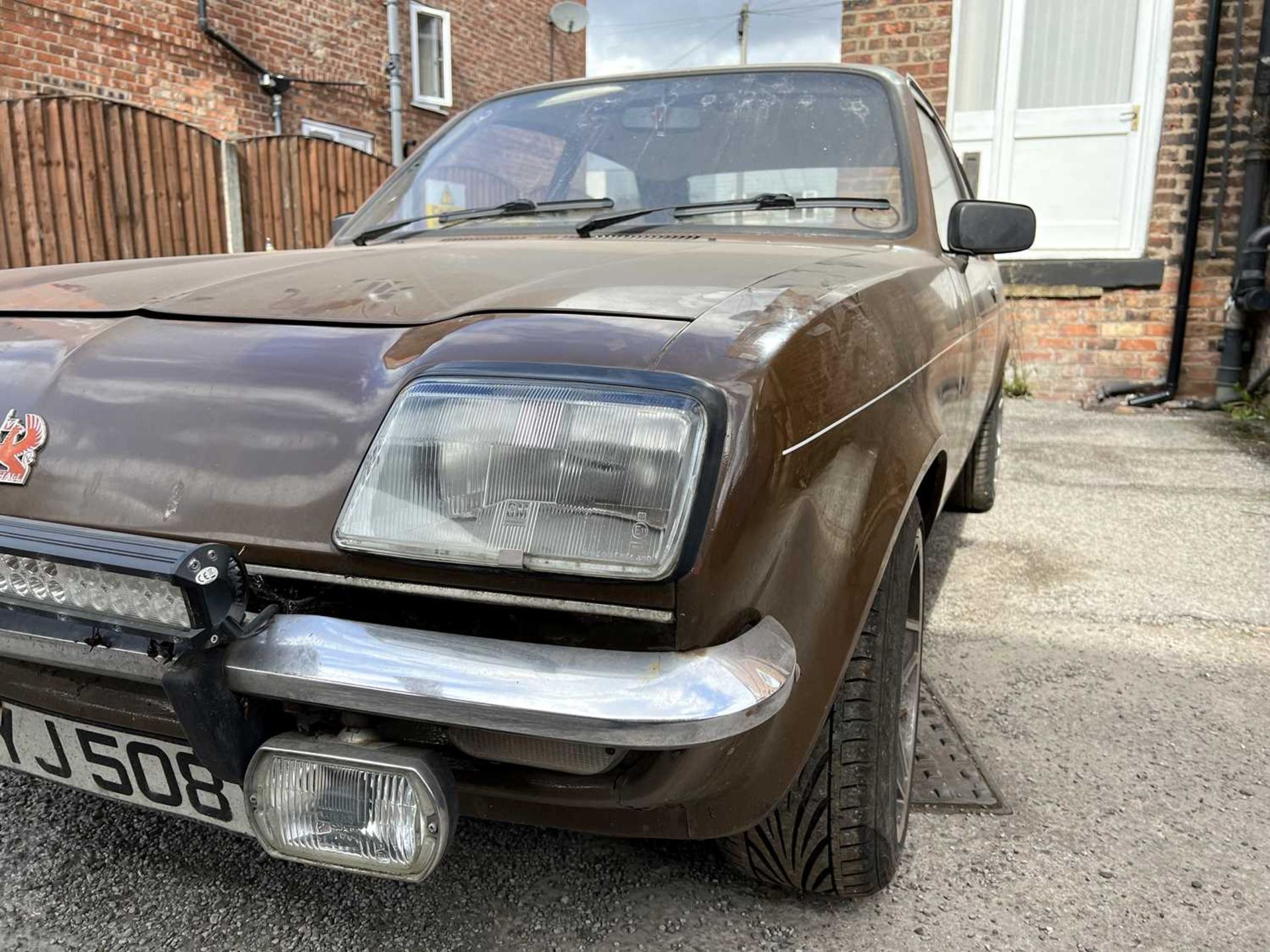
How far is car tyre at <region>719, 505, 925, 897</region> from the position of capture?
4.62 ft

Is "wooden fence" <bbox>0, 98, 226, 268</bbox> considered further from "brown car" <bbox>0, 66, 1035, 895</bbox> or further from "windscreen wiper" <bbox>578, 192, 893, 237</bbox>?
"brown car" <bbox>0, 66, 1035, 895</bbox>

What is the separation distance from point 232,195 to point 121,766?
818 cm

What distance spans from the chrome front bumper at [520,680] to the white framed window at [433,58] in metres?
13.2

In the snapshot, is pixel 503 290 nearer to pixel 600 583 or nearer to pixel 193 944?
pixel 600 583

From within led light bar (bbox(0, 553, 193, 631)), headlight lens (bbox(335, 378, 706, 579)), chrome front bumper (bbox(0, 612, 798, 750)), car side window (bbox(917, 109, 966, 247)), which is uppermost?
car side window (bbox(917, 109, 966, 247))

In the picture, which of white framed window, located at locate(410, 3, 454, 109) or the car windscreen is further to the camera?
white framed window, located at locate(410, 3, 454, 109)

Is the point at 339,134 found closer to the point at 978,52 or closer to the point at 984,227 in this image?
the point at 978,52

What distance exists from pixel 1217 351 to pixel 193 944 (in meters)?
7.61

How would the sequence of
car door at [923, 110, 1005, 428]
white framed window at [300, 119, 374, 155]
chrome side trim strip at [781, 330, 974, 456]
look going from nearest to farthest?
chrome side trim strip at [781, 330, 974, 456], car door at [923, 110, 1005, 428], white framed window at [300, 119, 374, 155]

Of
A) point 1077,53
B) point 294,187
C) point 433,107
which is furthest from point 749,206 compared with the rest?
point 433,107

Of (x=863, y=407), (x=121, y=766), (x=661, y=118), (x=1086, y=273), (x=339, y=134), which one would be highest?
(x=339, y=134)

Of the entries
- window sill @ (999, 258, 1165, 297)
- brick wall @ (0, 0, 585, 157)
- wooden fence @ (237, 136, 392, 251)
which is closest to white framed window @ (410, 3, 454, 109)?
brick wall @ (0, 0, 585, 157)

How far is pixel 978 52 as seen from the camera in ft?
23.6

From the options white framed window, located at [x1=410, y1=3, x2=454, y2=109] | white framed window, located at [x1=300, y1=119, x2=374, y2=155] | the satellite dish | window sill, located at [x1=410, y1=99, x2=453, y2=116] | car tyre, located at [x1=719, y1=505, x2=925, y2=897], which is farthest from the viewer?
the satellite dish
